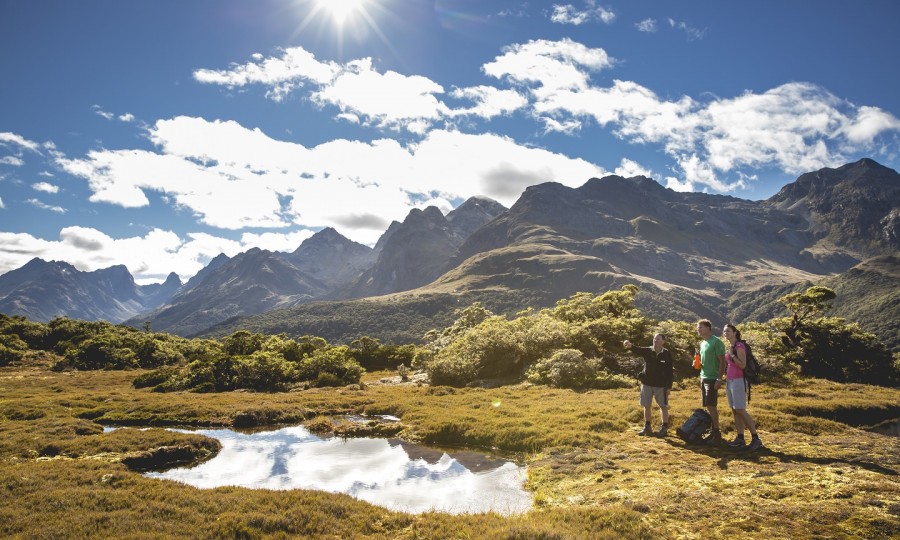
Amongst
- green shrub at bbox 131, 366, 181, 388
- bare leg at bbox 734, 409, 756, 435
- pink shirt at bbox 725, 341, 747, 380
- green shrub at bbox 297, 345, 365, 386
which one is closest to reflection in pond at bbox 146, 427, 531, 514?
bare leg at bbox 734, 409, 756, 435

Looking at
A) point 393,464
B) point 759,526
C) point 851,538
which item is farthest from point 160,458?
point 851,538

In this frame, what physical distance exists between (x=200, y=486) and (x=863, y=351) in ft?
150

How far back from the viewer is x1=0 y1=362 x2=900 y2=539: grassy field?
9.38 m

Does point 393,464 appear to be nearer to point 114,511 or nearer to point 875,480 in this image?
point 114,511

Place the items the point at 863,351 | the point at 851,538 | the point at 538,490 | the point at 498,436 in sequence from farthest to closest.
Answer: the point at 863,351 < the point at 498,436 < the point at 538,490 < the point at 851,538

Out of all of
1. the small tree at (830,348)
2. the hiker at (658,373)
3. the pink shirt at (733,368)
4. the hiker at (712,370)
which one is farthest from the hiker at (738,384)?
the small tree at (830,348)

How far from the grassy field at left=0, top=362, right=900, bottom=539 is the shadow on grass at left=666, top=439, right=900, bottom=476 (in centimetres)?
8

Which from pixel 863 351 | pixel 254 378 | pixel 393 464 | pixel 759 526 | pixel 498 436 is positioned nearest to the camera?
pixel 759 526

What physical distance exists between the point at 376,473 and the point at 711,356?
12066 mm

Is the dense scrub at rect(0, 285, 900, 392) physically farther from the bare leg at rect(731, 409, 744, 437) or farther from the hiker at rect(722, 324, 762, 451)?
the hiker at rect(722, 324, 762, 451)

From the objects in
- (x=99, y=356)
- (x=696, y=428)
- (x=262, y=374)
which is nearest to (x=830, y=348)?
(x=696, y=428)

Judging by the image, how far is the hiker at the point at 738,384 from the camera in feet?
45.4

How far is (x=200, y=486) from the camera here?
47.3 ft

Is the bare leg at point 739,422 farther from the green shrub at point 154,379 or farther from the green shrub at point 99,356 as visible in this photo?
the green shrub at point 99,356
